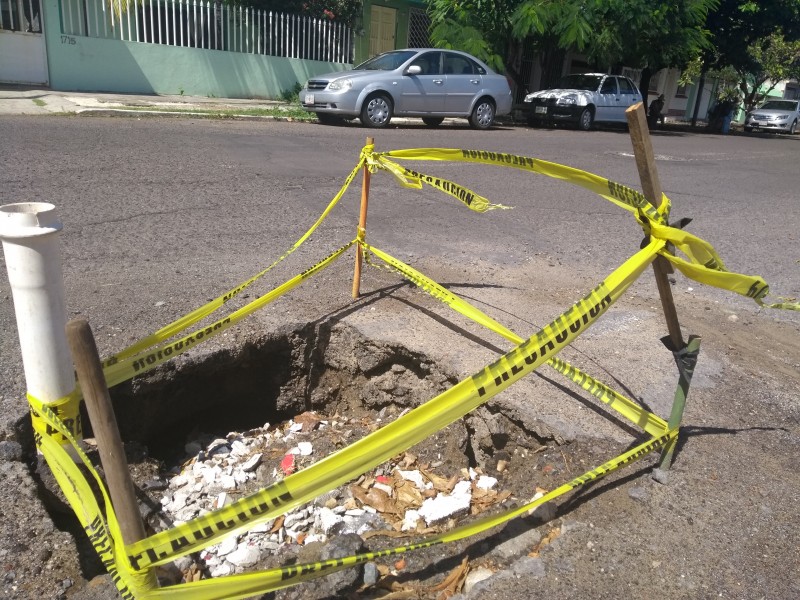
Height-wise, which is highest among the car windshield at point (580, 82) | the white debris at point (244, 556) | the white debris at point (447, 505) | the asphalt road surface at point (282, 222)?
the car windshield at point (580, 82)

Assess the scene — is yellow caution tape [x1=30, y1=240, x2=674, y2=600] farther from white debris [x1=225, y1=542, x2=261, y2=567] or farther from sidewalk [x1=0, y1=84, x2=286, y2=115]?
sidewalk [x1=0, y1=84, x2=286, y2=115]

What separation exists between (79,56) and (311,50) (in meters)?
6.72

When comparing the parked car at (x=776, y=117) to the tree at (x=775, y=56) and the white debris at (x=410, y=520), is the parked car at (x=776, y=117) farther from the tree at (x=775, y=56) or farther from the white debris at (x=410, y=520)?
the white debris at (x=410, y=520)

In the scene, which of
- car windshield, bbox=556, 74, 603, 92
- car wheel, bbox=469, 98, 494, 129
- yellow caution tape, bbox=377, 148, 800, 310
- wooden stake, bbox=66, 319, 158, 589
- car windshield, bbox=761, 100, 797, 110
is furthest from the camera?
car windshield, bbox=761, 100, 797, 110

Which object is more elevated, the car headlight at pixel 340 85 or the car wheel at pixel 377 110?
the car headlight at pixel 340 85

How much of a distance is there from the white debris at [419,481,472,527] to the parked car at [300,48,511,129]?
11.8 meters

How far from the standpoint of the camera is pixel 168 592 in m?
1.97

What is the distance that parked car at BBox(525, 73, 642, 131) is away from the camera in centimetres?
1950

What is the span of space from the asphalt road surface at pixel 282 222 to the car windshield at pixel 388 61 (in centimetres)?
363

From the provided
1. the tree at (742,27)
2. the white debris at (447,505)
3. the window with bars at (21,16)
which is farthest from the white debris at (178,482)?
the tree at (742,27)

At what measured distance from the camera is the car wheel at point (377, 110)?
1428cm

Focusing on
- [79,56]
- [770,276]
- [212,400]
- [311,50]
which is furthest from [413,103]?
[212,400]

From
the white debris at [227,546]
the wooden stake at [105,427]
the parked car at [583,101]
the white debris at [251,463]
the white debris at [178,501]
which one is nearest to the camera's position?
the wooden stake at [105,427]

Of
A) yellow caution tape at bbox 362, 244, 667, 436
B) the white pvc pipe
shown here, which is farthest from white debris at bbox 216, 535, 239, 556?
yellow caution tape at bbox 362, 244, 667, 436
